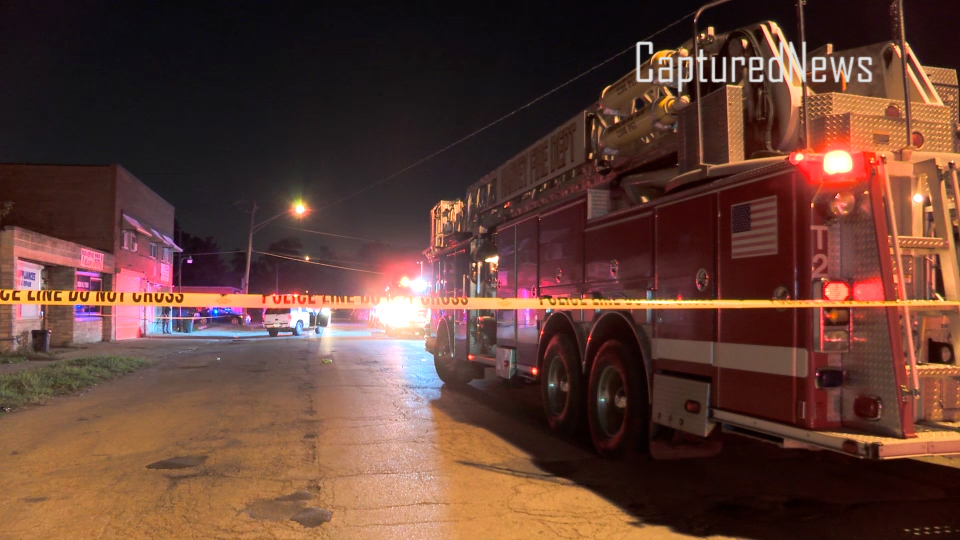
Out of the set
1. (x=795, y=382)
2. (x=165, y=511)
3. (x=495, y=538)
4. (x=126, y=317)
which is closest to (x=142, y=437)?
(x=165, y=511)

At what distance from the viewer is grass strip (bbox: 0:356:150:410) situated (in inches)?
426

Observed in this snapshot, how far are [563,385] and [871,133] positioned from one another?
4097mm

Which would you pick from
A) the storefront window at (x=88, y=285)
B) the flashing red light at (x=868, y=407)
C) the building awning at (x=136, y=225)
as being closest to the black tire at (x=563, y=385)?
the flashing red light at (x=868, y=407)

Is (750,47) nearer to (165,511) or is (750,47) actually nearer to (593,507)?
(593,507)

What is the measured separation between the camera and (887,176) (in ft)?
15.2

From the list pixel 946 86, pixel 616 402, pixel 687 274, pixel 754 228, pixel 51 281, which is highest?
pixel 946 86

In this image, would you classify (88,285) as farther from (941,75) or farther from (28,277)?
(941,75)

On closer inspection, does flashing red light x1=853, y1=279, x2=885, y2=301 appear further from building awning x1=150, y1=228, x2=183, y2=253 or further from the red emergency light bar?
building awning x1=150, y1=228, x2=183, y2=253

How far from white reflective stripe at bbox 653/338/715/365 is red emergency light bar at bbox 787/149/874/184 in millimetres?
1483

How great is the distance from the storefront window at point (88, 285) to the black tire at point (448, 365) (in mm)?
18396

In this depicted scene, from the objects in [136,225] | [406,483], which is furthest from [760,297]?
[136,225]

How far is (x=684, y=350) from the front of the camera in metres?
5.62

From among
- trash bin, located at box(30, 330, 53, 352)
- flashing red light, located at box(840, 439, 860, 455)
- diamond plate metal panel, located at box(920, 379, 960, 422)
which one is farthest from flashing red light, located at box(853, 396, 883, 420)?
trash bin, located at box(30, 330, 53, 352)

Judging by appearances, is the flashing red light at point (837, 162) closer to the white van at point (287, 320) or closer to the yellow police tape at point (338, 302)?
the yellow police tape at point (338, 302)
